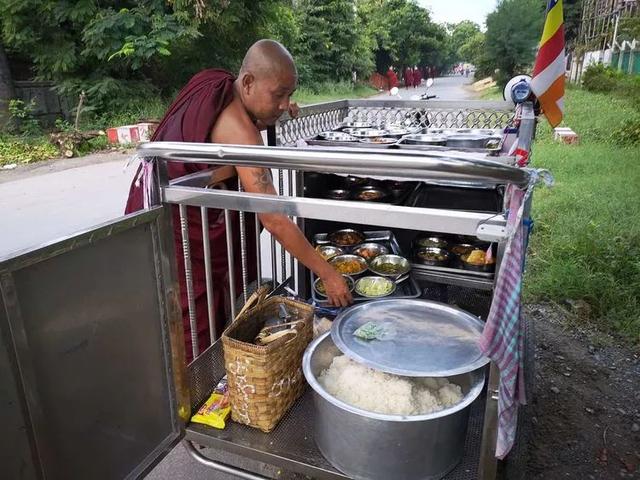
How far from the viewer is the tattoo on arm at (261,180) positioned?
1796 mm

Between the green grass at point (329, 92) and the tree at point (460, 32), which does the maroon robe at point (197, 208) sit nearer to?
the green grass at point (329, 92)

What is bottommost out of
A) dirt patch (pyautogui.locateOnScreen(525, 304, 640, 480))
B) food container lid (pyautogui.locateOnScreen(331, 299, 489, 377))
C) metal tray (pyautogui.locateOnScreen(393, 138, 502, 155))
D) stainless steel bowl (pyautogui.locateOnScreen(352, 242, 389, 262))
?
dirt patch (pyautogui.locateOnScreen(525, 304, 640, 480))

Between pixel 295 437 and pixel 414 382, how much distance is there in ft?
1.43

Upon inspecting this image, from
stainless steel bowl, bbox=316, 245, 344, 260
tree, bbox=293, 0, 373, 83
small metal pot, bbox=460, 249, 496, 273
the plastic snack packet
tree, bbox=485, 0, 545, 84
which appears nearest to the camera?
the plastic snack packet

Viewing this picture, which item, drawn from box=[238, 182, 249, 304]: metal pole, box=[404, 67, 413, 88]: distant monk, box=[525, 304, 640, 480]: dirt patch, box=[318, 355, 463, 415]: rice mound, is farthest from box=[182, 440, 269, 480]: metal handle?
box=[404, 67, 413, 88]: distant monk

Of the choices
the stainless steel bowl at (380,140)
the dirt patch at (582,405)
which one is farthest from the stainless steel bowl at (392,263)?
the dirt patch at (582,405)

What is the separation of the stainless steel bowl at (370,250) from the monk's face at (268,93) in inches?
34.4

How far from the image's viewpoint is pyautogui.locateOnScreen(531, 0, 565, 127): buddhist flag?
8.43 ft

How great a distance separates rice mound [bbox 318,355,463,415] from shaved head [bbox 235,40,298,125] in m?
1.20

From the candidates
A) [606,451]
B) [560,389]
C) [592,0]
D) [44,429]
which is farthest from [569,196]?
[592,0]

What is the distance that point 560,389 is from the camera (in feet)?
9.39

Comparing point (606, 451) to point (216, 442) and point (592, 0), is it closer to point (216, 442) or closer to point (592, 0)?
point (216, 442)

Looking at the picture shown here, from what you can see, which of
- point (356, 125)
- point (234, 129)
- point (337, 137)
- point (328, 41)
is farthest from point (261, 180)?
point (328, 41)

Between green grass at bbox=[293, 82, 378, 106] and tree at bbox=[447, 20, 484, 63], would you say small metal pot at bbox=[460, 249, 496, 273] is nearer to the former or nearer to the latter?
green grass at bbox=[293, 82, 378, 106]
